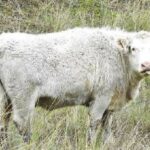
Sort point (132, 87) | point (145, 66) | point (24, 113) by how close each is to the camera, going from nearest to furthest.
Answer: point (24, 113)
point (145, 66)
point (132, 87)

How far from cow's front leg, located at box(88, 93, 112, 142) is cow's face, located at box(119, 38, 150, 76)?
1.55 ft

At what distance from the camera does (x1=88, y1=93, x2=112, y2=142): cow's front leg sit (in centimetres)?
858

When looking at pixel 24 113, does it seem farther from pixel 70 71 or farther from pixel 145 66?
pixel 145 66

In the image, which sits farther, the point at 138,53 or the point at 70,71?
the point at 138,53

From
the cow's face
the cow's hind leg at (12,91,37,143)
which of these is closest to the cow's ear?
the cow's face

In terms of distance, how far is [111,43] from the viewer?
874cm

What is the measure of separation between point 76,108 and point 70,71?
106 cm

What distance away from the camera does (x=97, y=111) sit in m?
8.63

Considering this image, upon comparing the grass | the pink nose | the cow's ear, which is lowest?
the grass

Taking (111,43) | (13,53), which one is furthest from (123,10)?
(13,53)

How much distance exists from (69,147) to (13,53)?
118 cm

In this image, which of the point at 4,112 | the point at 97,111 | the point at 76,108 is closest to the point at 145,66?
the point at 97,111

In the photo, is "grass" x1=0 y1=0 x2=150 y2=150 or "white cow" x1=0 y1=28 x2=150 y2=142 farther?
"grass" x1=0 y1=0 x2=150 y2=150

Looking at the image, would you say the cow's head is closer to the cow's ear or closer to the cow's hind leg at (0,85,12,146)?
the cow's ear
